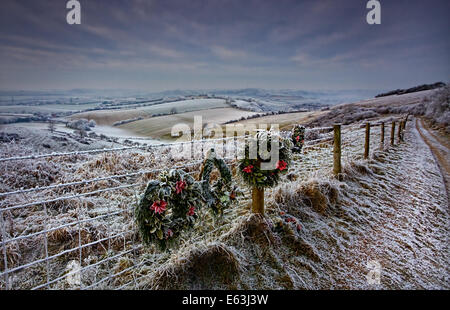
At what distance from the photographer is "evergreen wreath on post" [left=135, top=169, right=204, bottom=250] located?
1851 mm

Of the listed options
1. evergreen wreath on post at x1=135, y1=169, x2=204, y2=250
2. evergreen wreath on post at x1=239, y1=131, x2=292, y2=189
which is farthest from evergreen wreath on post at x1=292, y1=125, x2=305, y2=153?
evergreen wreath on post at x1=135, y1=169, x2=204, y2=250

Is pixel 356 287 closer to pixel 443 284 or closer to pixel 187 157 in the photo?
pixel 443 284

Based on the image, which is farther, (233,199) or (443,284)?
(233,199)

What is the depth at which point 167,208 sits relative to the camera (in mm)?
1971

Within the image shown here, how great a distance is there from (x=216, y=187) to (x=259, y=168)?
20.4 inches

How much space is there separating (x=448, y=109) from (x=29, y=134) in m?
26.1

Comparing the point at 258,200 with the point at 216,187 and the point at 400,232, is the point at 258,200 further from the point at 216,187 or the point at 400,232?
the point at 400,232

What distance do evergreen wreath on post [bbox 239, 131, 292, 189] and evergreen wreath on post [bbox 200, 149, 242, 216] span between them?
247 mm

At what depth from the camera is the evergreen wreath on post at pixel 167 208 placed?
185 centimetres

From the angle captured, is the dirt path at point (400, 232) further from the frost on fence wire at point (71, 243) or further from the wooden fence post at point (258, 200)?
the frost on fence wire at point (71, 243)

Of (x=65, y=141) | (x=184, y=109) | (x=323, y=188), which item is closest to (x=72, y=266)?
(x=323, y=188)

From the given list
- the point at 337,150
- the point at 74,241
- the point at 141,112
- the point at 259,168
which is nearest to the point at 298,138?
the point at 337,150

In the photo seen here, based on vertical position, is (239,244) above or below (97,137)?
below

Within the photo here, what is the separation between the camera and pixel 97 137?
7.91 m
